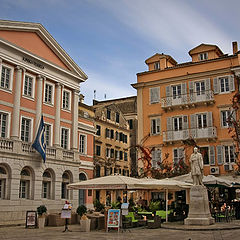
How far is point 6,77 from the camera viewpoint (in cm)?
2602

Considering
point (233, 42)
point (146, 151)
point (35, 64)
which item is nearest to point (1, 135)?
point (35, 64)

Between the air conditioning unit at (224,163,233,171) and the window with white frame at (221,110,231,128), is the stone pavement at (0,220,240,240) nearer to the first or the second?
the air conditioning unit at (224,163,233,171)

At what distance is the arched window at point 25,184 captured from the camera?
26.2 meters

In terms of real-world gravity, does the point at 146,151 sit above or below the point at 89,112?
below

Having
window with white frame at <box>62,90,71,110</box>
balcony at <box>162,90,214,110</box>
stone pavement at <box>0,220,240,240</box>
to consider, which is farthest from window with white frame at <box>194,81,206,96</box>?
stone pavement at <box>0,220,240,240</box>

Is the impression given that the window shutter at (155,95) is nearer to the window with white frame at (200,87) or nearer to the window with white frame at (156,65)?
the window with white frame at (156,65)

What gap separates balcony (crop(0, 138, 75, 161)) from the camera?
24672 mm

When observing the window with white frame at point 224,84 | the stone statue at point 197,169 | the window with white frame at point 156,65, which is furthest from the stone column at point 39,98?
the window with white frame at point 224,84

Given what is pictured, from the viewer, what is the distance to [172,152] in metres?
32.8

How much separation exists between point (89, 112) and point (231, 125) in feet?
58.9

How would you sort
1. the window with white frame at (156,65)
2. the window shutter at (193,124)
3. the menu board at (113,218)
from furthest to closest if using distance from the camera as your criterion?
the window with white frame at (156,65) → the window shutter at (193,124) → the menu board at (113,218)

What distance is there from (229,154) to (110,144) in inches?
763

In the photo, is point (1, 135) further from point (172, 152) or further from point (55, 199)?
point (172, 152)

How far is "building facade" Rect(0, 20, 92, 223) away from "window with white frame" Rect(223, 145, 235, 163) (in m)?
12.4
